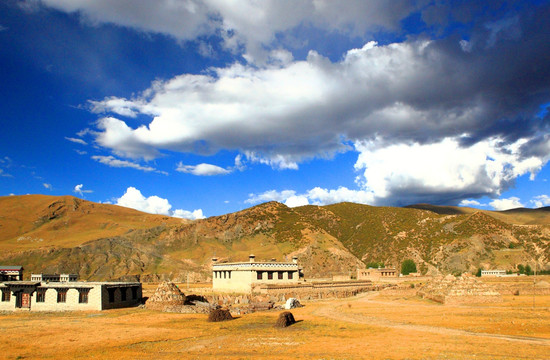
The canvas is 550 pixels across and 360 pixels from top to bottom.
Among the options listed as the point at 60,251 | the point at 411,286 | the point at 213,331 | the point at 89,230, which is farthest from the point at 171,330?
the point at 89,230

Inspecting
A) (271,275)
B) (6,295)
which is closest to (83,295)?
(6,295)

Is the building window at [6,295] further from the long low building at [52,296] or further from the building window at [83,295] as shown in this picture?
the building window at [83,295]

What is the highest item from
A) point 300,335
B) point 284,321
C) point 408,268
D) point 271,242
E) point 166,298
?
point 271,242

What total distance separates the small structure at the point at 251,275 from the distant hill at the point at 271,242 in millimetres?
34235

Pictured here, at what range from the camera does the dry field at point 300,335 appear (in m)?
21.6

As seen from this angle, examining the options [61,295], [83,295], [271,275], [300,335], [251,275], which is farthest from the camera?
[271,275]

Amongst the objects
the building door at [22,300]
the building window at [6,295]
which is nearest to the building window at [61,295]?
the building door at [22,300]

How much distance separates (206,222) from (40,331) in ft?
350

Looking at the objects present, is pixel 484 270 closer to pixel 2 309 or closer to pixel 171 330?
pixel 171 330

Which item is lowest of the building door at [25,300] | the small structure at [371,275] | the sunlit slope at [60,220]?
the small structure at [371,275]

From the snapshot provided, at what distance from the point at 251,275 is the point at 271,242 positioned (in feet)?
203

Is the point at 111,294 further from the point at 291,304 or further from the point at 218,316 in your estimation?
the point at 291,304

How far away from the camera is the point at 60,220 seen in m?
167

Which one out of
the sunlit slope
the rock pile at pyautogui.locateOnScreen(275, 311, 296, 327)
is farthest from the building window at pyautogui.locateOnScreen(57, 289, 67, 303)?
the sunlit slope
